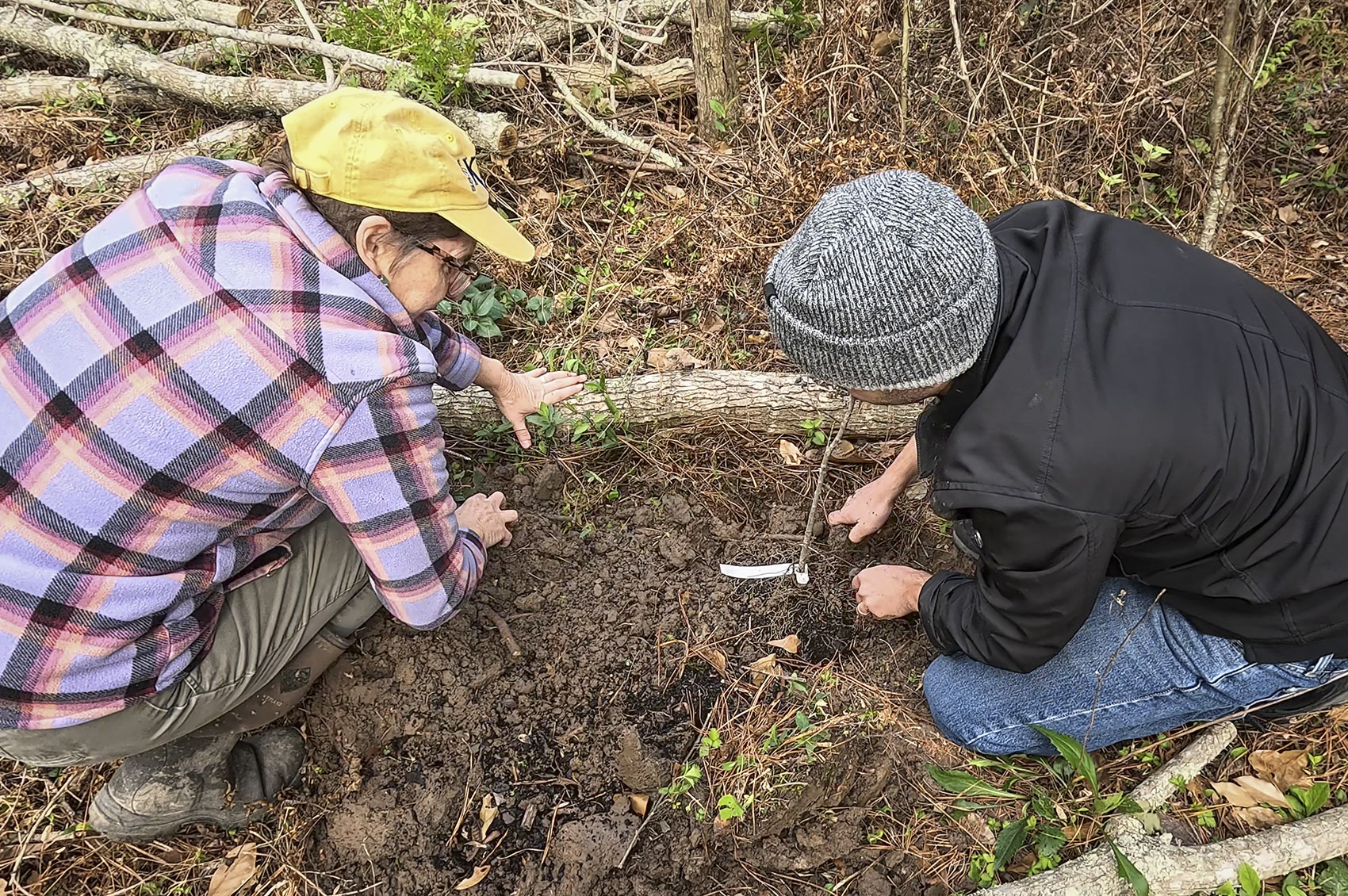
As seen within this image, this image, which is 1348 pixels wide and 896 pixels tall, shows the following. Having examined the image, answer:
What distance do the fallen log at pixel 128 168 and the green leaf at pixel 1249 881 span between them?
4786mm

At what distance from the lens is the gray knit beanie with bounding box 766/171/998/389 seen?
1444 millimetres

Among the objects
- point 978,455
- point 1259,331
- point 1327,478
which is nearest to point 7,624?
point 978,455

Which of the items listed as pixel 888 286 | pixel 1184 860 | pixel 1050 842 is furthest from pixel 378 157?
pixel 1184 860

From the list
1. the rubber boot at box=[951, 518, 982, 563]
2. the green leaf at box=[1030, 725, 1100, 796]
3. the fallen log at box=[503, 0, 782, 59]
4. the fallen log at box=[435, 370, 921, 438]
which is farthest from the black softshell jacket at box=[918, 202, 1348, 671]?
the fallen log at box=[503, 0, 782, 59]

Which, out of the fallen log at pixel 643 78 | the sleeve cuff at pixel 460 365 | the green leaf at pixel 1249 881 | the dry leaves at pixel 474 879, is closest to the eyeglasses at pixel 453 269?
the sleeve cuff at pixel 460 365

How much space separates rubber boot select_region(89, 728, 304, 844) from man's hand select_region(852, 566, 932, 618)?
1.84 meters

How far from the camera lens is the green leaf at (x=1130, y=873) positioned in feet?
6.77

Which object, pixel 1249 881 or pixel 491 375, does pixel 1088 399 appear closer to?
pixel 1249 881

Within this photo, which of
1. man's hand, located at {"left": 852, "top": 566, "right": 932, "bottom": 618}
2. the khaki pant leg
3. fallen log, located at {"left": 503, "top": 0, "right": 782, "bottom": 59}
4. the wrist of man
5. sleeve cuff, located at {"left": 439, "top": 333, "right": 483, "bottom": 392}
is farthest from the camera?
fallen log, located at {"left": 503, "top": 0, "right": 782, "bottom": 59}

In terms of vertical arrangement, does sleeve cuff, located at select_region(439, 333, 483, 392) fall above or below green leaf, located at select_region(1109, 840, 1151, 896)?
above

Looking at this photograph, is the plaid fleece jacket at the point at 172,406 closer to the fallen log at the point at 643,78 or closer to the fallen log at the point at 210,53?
the fallen log at the point at 643,78

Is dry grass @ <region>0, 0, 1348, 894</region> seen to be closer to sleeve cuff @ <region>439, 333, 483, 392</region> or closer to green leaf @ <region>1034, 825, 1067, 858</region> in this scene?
sleeve cuff @ <region>439, 333, 483, 392</region>

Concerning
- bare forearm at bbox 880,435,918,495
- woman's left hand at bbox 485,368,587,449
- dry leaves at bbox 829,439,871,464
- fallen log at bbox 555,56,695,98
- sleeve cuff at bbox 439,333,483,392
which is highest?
fallen log at bbox 555,56,695,98

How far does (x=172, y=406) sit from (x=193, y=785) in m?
1.27
